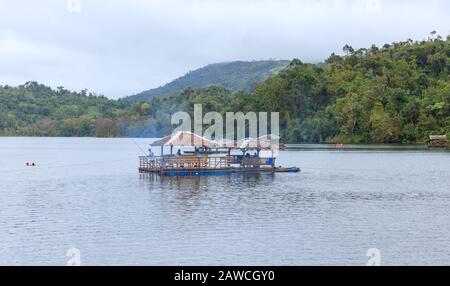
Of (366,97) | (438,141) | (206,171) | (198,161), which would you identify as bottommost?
(206,171)

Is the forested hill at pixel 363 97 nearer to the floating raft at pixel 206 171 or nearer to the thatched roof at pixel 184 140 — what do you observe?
the floating raft at pixel 206 171

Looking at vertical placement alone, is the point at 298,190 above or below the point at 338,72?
below

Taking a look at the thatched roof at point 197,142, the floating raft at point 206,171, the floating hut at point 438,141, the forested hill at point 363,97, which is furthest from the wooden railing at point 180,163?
the forested hill at point 363,97

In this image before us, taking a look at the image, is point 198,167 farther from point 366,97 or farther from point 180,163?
point 366,97

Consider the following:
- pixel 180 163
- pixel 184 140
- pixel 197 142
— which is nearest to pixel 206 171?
pixel 180 163

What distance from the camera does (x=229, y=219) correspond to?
30391 millimetres

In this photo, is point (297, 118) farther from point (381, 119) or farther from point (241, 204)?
point (241, 204)

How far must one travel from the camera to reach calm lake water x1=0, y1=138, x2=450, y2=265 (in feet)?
76.6

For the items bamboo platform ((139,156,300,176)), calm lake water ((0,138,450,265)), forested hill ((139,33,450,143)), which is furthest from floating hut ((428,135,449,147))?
bamboo platform ((139,156,300,176))

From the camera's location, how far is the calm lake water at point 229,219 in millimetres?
23344

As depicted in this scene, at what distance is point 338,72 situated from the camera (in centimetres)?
12438

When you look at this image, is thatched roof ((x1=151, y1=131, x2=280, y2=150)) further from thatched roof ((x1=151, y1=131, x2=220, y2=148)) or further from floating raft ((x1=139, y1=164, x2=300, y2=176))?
floating raft ((x1=139, y1=164, x2=300, y2=176))
